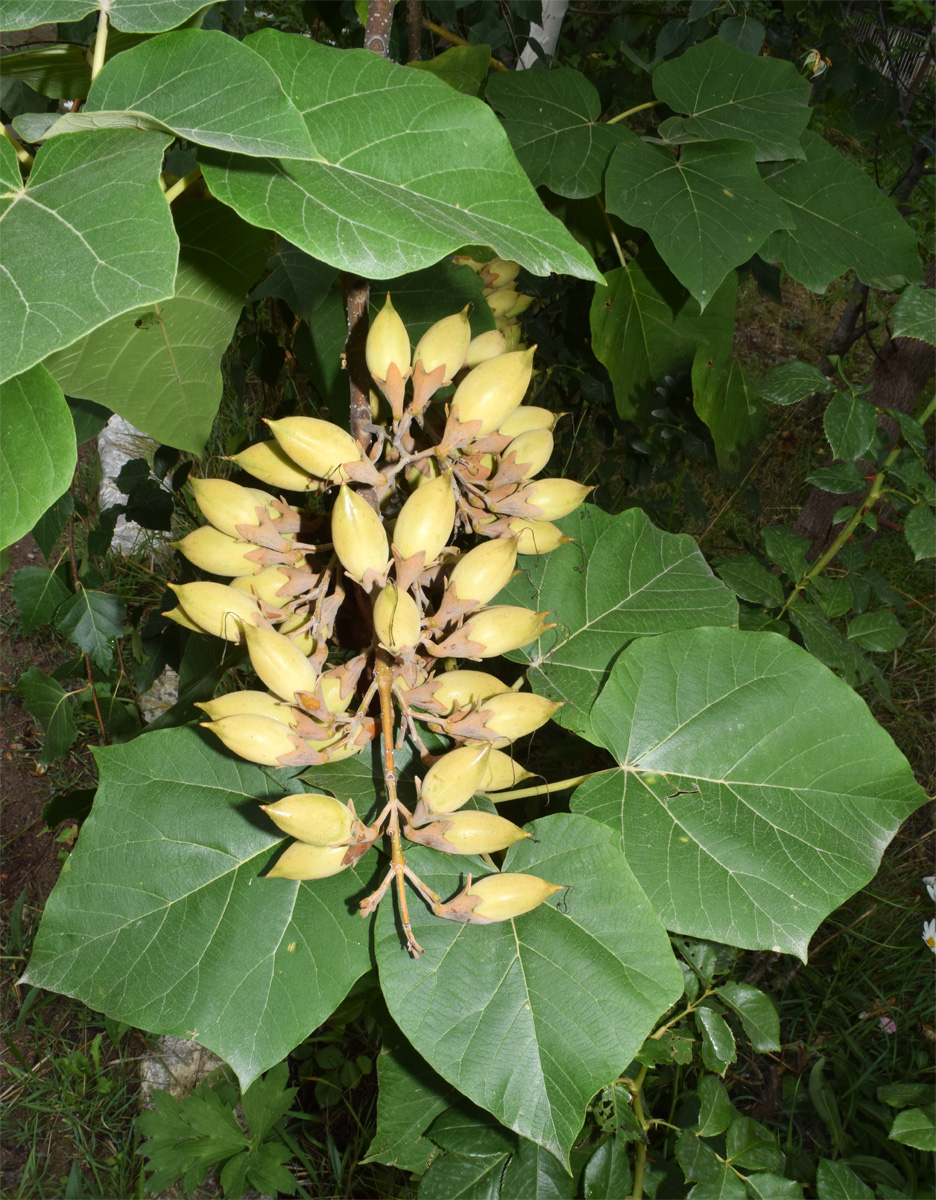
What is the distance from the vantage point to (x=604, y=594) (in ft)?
2.75

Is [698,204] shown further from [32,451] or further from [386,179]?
[32,451]

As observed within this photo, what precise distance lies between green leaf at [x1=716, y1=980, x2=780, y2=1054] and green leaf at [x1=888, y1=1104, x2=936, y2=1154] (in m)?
0.16

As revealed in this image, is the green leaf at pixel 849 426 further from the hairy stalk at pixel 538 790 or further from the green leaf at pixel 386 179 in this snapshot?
the green leaf at pixel 386 179

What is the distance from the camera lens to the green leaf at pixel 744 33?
4.37 feet

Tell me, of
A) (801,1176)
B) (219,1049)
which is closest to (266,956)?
(219,1049)

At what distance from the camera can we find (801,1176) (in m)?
1.45

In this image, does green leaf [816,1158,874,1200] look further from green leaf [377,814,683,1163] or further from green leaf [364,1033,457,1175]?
green leaf [377,814,683,1163]

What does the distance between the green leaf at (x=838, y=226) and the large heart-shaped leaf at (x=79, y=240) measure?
0.77 meters

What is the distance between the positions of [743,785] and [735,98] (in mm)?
738

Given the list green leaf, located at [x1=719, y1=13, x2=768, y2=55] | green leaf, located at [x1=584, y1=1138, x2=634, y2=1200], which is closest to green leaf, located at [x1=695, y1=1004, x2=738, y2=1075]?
green leaf, located at [x1=584, y1=1138, x2=634, y2=1200]

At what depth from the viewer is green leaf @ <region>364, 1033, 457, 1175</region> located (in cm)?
83

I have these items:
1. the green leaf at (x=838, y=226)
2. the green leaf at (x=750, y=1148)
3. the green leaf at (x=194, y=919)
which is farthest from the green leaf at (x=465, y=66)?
the green leaf at (x=750, y=1148)

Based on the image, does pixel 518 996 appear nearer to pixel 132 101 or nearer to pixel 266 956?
pixel 266 956

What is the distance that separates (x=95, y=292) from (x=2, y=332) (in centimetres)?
4
